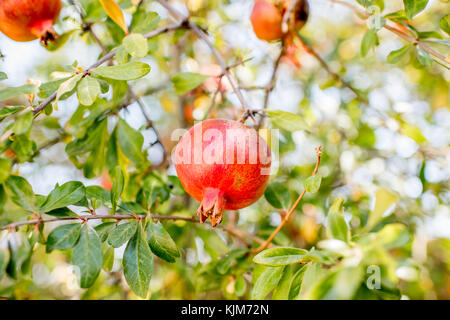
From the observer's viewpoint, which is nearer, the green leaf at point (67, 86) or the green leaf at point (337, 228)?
the green leaf at point (337, 228)

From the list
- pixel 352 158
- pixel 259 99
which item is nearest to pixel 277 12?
pixel 259 99

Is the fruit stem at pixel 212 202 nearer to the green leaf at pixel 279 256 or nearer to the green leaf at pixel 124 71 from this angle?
the green leaf at pixel 279 256

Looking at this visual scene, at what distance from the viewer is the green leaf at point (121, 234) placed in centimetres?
78

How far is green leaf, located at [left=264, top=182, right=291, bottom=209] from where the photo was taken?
112 cm

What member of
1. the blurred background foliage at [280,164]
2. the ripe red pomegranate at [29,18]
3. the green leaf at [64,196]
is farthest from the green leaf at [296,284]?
the ripe red pomegranate at [29,18]

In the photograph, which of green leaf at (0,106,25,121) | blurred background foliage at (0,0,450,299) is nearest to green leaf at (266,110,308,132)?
blurred background foliage at (0,0,450,299)

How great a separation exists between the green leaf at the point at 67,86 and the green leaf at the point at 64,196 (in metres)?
0.22

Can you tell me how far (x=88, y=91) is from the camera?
779mm

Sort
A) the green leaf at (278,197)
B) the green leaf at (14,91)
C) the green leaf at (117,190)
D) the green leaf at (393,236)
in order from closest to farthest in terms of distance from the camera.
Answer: the green leaf at (393,236) → the green leaf at (14,91) → the green leaf at (117,190) → the green leaf at (278,197)

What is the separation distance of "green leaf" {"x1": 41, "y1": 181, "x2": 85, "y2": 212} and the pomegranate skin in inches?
37.9

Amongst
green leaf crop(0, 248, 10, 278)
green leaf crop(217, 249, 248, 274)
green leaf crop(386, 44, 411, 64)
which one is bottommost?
green leaf crop(217, 249, 248, 274)

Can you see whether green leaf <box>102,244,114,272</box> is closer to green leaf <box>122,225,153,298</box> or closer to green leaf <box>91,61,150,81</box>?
green leaf <box>122,225,153,298</box>
